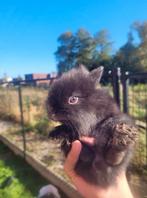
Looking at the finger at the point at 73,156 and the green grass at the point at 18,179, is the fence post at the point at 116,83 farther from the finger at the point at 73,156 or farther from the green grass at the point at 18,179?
the finger at the point at 73,156

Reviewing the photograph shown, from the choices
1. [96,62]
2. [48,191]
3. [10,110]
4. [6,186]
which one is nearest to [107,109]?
[96,62]

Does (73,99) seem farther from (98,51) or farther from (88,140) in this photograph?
(98,51)

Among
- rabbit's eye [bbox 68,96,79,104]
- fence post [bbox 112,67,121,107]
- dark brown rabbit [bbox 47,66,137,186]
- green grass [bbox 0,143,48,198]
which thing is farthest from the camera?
green grass [bbox 0,143,48,198]

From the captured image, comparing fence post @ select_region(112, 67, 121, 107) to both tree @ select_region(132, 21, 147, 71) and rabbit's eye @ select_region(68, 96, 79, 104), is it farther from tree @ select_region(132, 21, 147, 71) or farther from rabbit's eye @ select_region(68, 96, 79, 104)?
rabbit's eye @ select_region(68, 96, 79, 104)

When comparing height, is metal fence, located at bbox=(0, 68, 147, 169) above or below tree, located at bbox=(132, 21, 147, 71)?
below

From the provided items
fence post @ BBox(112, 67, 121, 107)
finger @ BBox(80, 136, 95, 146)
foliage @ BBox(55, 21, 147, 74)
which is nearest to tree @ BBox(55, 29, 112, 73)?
foliage @ BBox(55, 21, 147, 74)

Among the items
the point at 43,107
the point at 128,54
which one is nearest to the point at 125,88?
the point at 128,54
